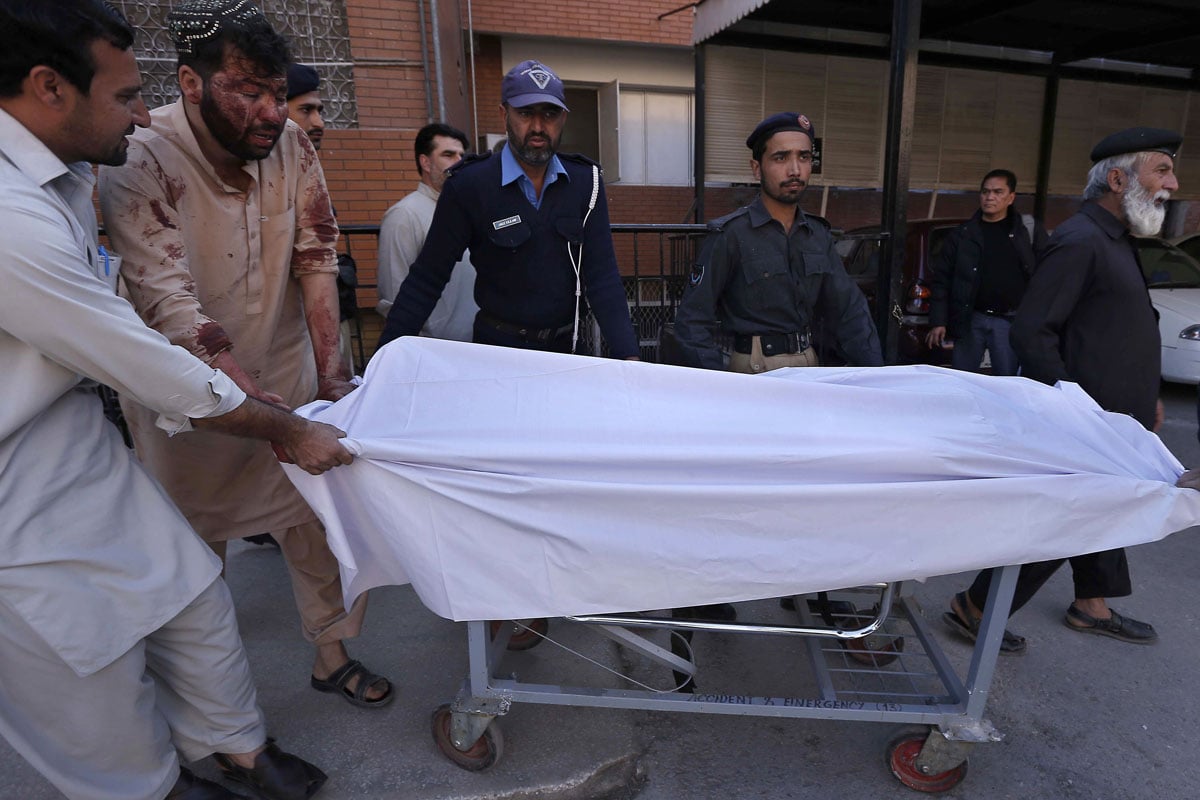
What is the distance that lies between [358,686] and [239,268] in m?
1.48

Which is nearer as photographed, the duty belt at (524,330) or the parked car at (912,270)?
the duty belt at (524,330)

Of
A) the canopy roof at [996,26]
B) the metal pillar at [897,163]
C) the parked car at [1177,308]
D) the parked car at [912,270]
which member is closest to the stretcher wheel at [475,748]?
the metal pillar at [897,163]

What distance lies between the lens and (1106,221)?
2.76m

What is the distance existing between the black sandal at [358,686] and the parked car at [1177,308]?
6.39 m

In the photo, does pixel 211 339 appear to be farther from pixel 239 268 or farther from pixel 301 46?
pixel 301 46

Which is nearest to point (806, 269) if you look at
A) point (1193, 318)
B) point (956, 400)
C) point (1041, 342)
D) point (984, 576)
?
point (1041, 342)

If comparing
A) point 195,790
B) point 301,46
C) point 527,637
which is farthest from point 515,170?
point 301,46

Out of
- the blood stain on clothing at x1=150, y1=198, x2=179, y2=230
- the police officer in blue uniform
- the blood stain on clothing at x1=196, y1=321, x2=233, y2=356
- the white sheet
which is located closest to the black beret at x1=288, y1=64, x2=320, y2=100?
the police officer in blue uniform

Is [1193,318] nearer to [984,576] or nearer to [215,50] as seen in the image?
[984,576]

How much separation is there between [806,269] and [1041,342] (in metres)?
0.92

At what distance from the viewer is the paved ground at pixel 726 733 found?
2193mm

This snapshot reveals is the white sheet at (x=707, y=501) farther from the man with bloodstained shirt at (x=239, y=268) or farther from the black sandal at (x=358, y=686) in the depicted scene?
the black sandal at (x=358, y=686)

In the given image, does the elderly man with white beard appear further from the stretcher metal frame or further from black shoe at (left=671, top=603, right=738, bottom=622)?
black shoe at (left=671, top=603, right=738, bottom=622)

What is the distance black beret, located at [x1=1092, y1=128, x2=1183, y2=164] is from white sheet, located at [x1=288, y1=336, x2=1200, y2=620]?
1.49 meters
